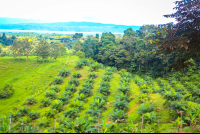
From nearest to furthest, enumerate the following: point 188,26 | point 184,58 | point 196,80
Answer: point 188,26 → point 184,58 → point 196,80

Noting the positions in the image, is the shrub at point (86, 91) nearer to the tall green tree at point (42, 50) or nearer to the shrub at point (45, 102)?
A: the shrub at point (45, 102)

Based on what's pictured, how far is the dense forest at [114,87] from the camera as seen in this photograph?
6246 millimetres

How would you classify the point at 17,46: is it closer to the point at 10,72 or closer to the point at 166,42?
the point at 10,72

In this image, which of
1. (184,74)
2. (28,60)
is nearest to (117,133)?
(184,74)

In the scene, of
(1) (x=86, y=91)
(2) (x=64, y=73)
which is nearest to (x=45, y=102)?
(1) (x=86, y=91)

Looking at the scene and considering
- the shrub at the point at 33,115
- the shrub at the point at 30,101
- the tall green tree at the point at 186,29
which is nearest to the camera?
the tall green tree at the point at 186,29

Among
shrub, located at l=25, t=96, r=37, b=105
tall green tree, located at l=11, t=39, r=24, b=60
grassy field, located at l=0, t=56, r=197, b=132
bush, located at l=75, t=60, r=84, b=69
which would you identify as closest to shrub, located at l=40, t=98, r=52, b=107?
grassy field, located at l=0, t=56, r=197, b=132

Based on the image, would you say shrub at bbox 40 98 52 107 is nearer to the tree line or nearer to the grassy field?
the grassy field

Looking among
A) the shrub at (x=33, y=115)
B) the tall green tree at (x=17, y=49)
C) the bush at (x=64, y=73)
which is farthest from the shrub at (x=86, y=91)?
the tall green tree at (x=17, y=49)

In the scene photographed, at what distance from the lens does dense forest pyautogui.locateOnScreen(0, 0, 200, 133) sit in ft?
20.5

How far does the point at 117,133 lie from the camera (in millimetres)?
5195

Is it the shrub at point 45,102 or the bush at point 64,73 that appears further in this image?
the bush at point 64,73

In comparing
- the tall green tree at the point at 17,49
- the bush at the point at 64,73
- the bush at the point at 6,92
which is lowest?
the bush at the point at 6,92

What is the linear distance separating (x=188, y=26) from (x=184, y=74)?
79.2ft
